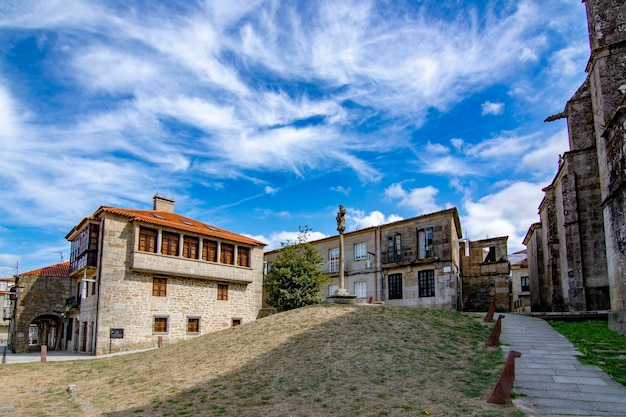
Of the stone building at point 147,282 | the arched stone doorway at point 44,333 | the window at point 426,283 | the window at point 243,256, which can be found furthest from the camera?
the window at point 243,256

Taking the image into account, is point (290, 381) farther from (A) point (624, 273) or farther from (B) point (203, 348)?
(A) point (624, 273)

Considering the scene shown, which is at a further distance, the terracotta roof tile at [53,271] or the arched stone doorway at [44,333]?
the terracotta roof tile at [53,271]

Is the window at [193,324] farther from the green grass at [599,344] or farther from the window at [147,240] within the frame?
the green grass at [599,344]

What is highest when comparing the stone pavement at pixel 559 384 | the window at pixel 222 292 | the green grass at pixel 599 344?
the window at pixel 222 292

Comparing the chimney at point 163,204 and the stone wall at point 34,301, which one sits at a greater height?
the chimney at point 163,204

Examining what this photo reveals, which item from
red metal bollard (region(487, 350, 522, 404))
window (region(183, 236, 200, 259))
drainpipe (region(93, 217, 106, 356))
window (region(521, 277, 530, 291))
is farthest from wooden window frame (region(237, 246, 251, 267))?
window (region(521, 277, 530, 291))

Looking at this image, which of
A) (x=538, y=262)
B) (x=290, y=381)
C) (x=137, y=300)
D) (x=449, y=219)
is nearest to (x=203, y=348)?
(x=290, y=381)

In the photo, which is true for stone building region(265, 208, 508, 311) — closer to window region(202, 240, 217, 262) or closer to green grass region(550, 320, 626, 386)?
window region(202, 240, 217, 262)

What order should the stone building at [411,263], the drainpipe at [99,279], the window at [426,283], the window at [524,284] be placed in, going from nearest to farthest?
the drainpipe at [99,279], the stone building at [411,263], the window at [426,283], the window at [524,284]

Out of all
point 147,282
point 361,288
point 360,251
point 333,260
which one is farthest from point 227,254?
point 361,288

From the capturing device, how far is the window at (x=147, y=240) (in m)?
25.8

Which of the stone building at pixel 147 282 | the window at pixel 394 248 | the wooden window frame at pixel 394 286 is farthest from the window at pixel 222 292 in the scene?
the window at pixel 394 248

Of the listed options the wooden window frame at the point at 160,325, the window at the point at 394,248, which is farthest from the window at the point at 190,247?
the window at the point at 394,248

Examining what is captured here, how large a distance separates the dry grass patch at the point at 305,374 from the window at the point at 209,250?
11510 millimetres
